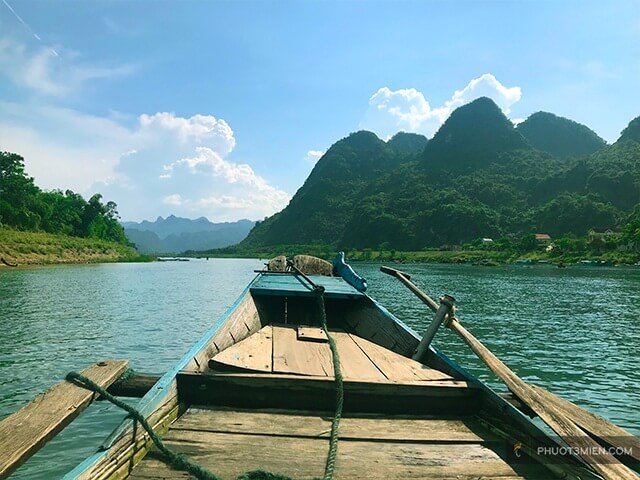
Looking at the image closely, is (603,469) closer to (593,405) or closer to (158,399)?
(158,399)

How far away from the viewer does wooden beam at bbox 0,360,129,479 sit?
8.54 feet

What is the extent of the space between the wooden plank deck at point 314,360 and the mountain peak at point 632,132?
165067mm

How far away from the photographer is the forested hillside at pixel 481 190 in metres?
107

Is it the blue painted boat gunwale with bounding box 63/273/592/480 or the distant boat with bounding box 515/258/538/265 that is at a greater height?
the blue painted boat gunwale with bounding box 63/273/592/480

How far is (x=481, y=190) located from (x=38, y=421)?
144 meters

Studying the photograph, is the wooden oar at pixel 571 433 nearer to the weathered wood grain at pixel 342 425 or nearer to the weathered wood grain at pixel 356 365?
the weathered wood grain at pixel 342 425

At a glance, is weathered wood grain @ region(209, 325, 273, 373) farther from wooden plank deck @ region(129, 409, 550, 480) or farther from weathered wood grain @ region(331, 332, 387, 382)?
weathered wood grain @ region(331, 332, 387, 382)

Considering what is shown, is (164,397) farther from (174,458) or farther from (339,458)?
(339,458)

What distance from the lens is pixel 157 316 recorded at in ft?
60.1

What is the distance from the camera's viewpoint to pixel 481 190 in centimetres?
13450

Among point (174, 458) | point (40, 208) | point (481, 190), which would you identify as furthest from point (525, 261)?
point (40, 208)

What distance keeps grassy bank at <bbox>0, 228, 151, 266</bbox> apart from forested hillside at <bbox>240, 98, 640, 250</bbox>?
266ft

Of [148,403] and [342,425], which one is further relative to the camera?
[342,425]

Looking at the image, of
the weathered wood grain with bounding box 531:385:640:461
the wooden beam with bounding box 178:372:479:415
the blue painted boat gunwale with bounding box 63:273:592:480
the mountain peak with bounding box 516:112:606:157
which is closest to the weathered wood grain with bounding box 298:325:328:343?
the blue painted boat gunwale with bounding box 63:273:592:480
